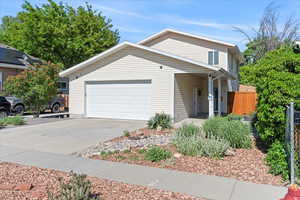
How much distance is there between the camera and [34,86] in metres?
15.4

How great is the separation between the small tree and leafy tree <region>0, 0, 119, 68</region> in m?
9.45

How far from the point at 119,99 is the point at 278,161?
33.0ft

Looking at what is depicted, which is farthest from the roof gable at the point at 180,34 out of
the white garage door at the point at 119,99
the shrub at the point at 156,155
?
the shrub at the point at 156,155

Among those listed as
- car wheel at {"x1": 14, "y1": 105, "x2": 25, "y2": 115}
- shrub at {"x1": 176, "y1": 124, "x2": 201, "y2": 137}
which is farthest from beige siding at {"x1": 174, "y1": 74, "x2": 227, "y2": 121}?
car wheel at {"x1": 14, "y1": 105, "x2": 25, "y2": 115}

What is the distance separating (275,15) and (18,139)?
2829 cm

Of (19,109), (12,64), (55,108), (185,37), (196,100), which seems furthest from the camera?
(12,64)

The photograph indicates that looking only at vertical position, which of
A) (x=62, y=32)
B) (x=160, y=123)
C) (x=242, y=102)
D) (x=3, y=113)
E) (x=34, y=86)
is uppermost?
(x=62, y=32)

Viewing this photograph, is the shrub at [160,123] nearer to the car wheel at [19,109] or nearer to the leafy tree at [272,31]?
the car wheel at [19,109]

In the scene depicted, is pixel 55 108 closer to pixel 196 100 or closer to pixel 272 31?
pixel 196 100

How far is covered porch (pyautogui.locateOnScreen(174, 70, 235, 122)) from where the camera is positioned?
12.3 meters

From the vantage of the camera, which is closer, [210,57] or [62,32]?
[210,57]

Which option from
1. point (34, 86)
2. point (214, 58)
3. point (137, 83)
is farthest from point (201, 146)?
point (34, 86)

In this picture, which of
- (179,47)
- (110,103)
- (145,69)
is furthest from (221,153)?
(179,47)

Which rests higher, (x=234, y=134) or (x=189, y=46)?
(x=189, y=46)
